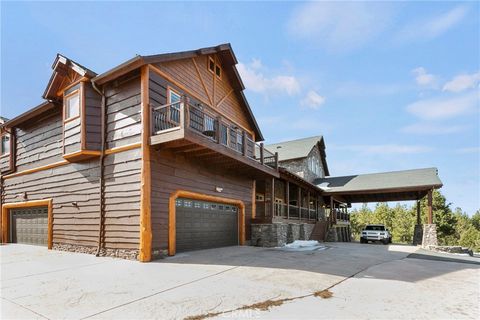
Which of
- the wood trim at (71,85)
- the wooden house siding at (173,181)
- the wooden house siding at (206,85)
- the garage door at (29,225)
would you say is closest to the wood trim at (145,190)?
the wooden house siding at (173,181)

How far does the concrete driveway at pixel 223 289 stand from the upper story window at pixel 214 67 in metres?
9.36

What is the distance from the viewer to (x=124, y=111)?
33.9ft

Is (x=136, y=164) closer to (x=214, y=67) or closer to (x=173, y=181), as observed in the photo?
(x=173, y=181)

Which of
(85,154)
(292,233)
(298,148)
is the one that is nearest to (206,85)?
(85,154)

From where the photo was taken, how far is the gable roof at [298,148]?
2726 cm

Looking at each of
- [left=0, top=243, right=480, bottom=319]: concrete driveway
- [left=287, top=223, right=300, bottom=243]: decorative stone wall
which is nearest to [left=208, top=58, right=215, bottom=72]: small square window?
[left=0, top=243, right=480, bottom=319]: concrete driveway

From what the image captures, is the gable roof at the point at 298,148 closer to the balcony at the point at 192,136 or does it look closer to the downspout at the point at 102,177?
the balcony at the point at 192,136

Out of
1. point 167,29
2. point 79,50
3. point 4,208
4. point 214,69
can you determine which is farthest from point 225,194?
point 4,208

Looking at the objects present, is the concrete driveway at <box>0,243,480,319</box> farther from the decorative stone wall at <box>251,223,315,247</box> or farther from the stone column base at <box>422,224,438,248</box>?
the stone column base at <box>422,224,438,248</box>

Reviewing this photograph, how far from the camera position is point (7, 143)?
16.8 meters

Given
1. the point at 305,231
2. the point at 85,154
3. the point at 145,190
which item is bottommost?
the point at 305,231

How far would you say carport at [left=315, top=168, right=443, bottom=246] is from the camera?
20.3 metres

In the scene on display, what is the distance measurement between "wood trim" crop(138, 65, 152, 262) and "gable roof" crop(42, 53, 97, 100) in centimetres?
273

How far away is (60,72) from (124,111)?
376 centimetres
